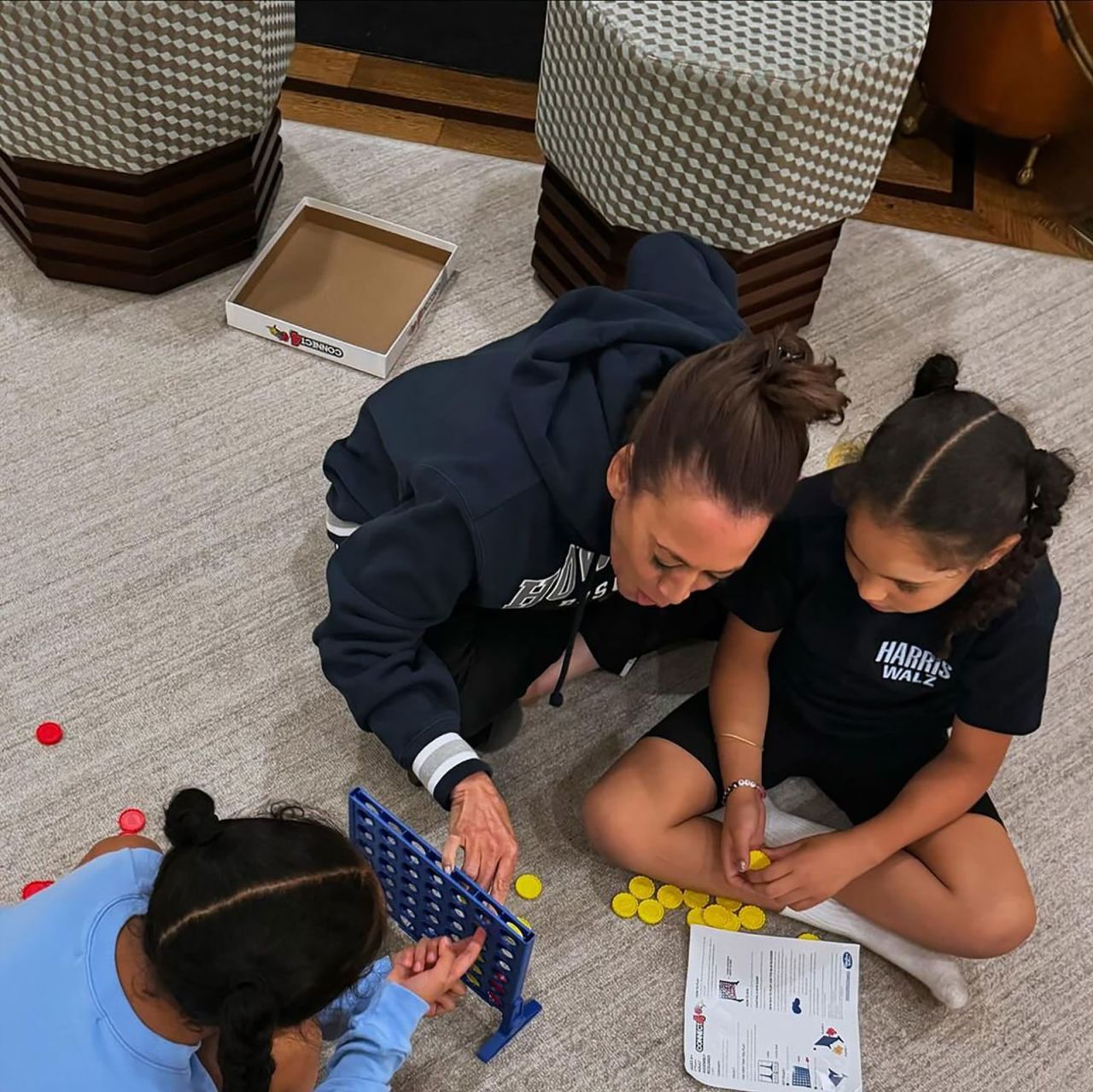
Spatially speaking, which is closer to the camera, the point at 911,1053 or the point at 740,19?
the point at 911,1053

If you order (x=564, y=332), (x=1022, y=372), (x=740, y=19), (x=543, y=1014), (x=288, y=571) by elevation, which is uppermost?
(x=740, y=19)

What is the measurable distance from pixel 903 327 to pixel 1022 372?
0.64 feet

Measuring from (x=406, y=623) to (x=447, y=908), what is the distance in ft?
0.91

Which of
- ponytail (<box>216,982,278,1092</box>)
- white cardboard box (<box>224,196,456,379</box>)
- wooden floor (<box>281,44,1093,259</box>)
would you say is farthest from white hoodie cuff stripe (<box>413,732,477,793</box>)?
wooden floor (<box>281,44,1093,259</box>)

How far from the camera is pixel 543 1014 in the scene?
1.32m

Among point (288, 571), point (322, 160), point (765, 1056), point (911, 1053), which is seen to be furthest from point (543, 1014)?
point (322, 160)

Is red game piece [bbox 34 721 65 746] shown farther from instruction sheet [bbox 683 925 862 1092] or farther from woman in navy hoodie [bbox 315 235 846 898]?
instruction sheet [bbox 683 925 862 1092]

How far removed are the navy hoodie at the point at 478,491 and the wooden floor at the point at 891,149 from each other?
98 cm

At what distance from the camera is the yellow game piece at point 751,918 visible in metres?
1.40

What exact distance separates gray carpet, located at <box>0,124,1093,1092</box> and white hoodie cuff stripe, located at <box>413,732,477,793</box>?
0.22 meters

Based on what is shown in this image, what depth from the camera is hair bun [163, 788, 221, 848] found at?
917 mm

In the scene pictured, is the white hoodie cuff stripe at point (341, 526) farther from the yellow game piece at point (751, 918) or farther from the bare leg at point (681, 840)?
the yellow game piece at point (751, 918)

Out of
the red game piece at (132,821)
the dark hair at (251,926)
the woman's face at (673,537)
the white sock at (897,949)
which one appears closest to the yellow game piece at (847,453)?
the woman's face at (673,537)

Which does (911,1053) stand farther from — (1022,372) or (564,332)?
(1022,372)
